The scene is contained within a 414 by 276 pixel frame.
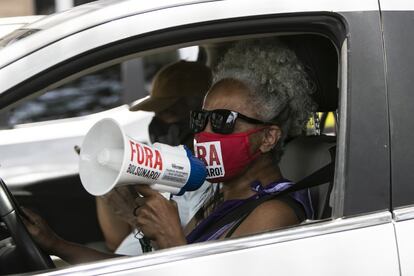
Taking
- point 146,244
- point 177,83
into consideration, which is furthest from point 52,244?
point 177,83

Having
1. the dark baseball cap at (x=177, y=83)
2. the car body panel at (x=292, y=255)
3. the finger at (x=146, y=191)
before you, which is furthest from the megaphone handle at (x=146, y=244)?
the dark baseball cap at (x=177, y=83)

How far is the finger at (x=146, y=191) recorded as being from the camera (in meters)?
2.03

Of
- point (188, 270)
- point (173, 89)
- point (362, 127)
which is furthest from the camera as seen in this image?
point (173, 89)

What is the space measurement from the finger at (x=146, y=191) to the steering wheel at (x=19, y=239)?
0.98 ft

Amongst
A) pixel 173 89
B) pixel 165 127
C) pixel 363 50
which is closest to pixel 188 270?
pixel 363 50

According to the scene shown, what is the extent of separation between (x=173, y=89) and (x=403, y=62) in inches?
65.7

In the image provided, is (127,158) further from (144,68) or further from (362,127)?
(144,68)

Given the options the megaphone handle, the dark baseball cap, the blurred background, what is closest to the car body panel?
the megaphone handle

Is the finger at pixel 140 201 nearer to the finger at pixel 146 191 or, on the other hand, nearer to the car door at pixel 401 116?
the finger at pixel 146 191

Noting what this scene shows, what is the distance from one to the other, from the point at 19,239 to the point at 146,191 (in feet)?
1.20

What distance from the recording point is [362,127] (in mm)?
1893

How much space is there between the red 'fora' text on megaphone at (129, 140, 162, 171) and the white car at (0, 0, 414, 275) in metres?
0.22

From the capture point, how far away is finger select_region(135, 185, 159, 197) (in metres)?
2.03

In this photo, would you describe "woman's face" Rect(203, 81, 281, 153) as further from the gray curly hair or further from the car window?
the car window
